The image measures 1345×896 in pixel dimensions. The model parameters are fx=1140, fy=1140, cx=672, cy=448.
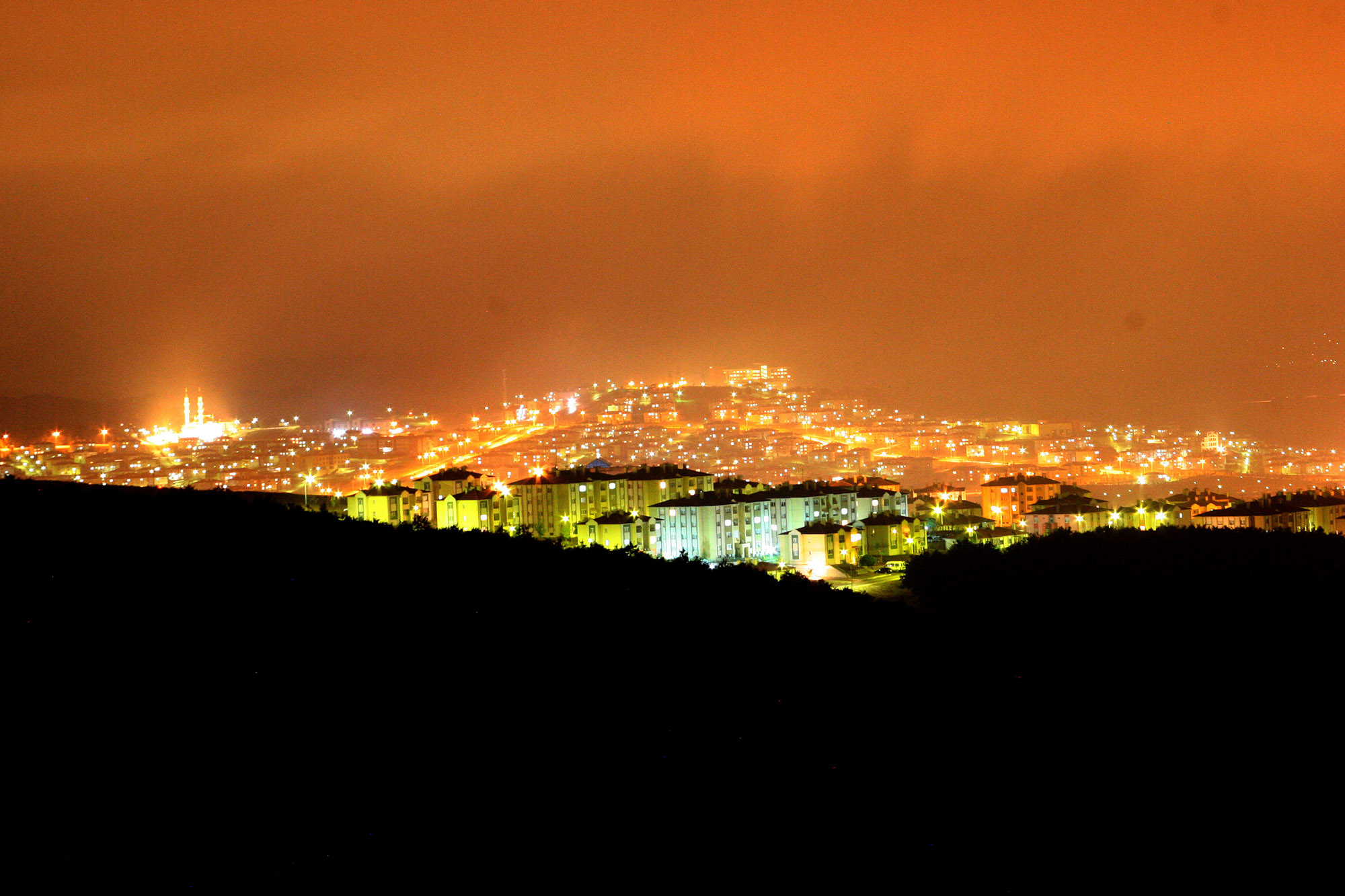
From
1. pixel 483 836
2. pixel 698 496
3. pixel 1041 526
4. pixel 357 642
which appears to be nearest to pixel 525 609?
pixel 357 642

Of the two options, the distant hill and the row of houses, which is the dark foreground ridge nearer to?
the row of houses

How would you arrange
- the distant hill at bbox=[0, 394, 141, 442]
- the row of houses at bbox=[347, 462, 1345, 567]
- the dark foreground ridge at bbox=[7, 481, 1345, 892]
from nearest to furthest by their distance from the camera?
the dark foreground ridge at bbox=[7, 481, 1345, 892], the row of houses at bbox=[347, 462, 1345, 567], the distant hill at bbox=[0, 394, 141, 442]

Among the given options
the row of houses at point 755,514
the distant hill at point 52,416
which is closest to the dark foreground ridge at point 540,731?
the row of houses at point 755,514

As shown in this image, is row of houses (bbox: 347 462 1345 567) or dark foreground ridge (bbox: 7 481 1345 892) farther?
row of houses (bbox: 347 462 1345 567)

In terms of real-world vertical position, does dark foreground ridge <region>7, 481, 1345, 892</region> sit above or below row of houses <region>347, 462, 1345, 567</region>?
below

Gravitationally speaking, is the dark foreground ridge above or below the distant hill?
below

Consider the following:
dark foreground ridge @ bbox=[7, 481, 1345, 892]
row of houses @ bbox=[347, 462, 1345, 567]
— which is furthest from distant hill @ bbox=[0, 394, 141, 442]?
dark foreground ridge @ bbox=[7, 481, 1345, 892]

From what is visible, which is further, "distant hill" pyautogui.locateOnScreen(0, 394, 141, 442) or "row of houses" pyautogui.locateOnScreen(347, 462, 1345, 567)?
"distant hill" pyautogui.locateOnScreen(0, 394, 141, 442)

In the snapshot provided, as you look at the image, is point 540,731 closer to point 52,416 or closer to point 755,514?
point 755,514

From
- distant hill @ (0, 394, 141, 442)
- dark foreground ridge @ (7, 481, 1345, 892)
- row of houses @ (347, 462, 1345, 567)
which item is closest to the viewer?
dark foreground ridge @ (7, 481, 1345, 892)
